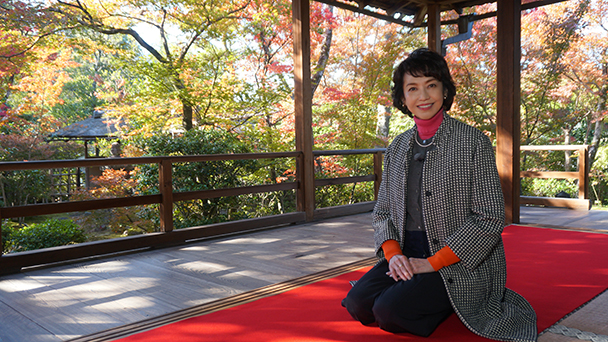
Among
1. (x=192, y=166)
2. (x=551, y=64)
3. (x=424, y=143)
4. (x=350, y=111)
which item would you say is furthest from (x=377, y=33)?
(x=424, y=143)

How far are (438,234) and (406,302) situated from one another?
29 cm

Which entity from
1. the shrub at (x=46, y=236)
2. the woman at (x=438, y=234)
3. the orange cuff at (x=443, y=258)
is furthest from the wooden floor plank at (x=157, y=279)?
the shrub at (x=46, y=236)

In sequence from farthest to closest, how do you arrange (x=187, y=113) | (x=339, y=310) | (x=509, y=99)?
(x=187, y=113), (x=509, y=99), (x=339, y=310)

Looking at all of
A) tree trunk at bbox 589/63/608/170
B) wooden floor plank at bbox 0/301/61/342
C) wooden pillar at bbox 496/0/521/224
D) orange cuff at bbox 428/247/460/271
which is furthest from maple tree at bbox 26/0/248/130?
tree trunk at bbox 589/63/608/170

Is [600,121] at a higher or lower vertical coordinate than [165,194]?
higher

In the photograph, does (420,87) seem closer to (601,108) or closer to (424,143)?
(424,143)

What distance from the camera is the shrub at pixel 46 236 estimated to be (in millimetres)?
5070

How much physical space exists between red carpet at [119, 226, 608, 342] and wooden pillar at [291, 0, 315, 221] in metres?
2.20

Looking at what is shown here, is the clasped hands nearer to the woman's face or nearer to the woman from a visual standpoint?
the woman

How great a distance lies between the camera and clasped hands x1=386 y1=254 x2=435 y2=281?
1756 millimetres

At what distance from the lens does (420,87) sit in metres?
1.84

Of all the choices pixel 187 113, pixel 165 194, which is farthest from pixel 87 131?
pixel 165 194

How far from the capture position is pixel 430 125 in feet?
6.23

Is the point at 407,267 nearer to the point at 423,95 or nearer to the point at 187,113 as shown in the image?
the point at 423,95
